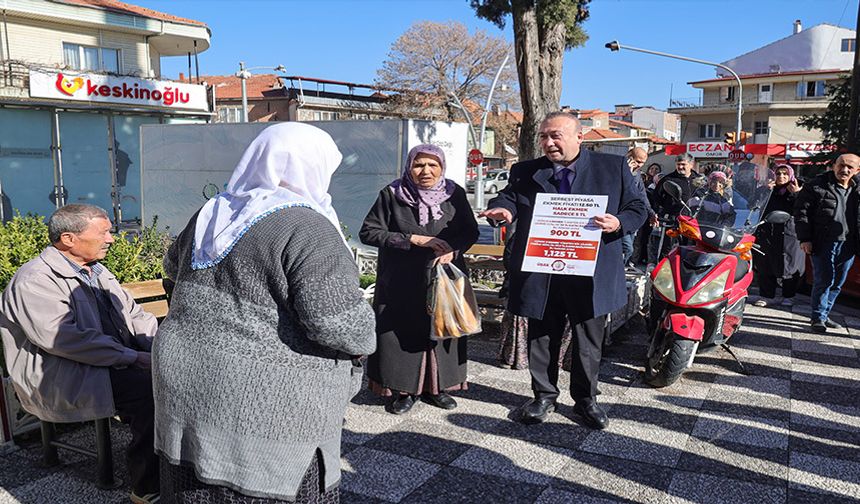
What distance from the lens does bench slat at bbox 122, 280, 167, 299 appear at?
176 inches

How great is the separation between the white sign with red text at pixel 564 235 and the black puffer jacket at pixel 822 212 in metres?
3.95

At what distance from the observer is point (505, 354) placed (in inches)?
223

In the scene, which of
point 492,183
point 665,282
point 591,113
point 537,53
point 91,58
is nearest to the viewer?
point 665,282

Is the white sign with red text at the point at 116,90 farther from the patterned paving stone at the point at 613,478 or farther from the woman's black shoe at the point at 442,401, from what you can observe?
the patterned paving stone at the point at 613,478

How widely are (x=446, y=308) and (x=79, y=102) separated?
2100 cm

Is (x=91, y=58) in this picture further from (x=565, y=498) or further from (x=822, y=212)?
(x=565, y=498)

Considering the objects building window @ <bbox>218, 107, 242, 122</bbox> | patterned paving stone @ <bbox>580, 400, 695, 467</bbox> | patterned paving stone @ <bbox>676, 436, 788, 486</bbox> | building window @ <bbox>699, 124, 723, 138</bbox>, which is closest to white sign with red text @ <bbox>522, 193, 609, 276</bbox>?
patterned paving stone @ <bbox>580, 400, 695, 467</bbox>

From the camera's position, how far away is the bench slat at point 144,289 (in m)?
4.46

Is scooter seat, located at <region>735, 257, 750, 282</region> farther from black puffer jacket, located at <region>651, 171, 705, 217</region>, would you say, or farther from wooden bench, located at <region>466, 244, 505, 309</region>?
Result: black puffer jacket, located at <region>651, 171, 705, 217</region>

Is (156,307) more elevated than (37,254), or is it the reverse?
(37,254)

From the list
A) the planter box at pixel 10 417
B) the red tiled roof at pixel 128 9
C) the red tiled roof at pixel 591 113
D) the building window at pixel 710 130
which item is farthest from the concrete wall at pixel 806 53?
the planter box at pixel 10 417

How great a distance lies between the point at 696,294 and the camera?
16.1 ft

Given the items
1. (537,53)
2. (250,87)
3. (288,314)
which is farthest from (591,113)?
(288,314)

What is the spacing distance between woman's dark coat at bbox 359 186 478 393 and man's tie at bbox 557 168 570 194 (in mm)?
759
